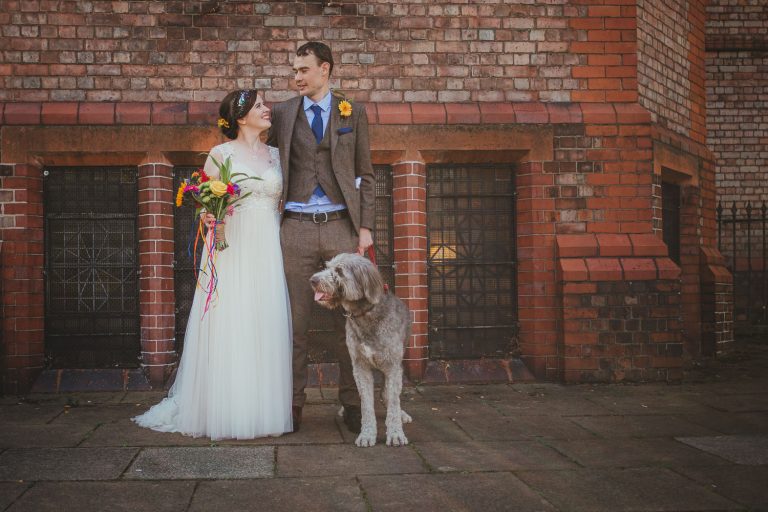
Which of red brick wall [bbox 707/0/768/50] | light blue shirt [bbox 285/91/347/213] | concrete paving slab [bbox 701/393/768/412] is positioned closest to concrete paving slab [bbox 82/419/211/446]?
light blue shirt [bbox 285/91/347/213]

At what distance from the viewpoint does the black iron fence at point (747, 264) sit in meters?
11.0

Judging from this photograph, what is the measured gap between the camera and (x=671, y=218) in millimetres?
7801

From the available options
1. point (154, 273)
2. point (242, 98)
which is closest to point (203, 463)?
point (242, 98)

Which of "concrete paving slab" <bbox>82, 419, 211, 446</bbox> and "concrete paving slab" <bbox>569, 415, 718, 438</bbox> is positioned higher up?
"concrete paving slab" <bbox>82, 419, 211, 446</bbox>

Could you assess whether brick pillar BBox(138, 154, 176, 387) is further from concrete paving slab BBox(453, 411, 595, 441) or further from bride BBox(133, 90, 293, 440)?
concrete paving slab BBox(453, 411, 595, 441)

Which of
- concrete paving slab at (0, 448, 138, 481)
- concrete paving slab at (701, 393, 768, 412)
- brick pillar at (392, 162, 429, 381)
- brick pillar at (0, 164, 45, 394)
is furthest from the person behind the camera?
brick pillar at (392, 162, 429, 381)

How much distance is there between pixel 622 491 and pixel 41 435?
353 cm

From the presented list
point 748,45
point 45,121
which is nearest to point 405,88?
point 45,121

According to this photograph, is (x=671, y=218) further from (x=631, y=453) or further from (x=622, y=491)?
(x=622, y=491)

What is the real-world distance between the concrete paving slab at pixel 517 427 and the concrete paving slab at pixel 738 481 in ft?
2.80

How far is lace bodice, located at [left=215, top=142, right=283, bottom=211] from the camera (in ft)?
15.3

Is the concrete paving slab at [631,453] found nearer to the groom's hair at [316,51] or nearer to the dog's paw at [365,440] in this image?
the dog's paw at [365,440]

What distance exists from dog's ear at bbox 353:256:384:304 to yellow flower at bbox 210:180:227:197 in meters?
1.05

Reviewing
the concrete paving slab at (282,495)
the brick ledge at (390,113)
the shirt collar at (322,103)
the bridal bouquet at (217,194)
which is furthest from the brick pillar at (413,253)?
the concrete paving slab at (282,495)
